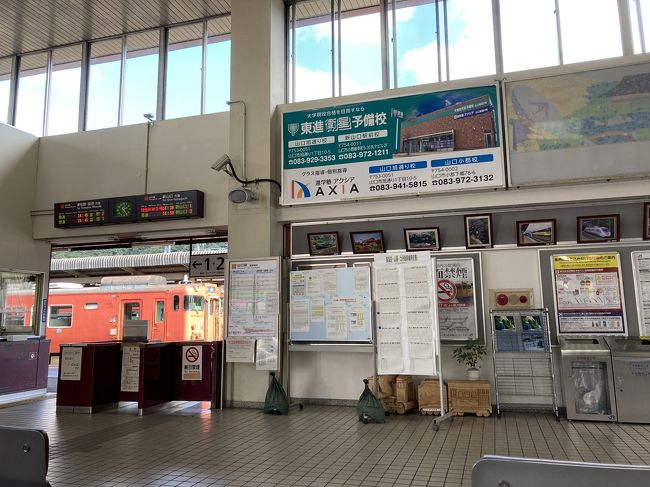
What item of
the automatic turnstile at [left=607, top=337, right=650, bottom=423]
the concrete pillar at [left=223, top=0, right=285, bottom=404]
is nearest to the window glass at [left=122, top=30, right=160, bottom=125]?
the concrete pillar at [left=223, top=0, right=285, bottom=404]

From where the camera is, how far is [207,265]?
25.0ft

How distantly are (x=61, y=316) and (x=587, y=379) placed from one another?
11.1 meters

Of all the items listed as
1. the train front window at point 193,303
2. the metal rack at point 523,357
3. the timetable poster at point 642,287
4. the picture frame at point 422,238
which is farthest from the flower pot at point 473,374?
the train front window at point 193,303

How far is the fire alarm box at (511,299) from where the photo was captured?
6129mm

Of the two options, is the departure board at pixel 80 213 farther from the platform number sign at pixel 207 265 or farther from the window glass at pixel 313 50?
the window glass at pixel 313 50

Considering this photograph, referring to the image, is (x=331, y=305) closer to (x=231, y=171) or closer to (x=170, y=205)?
(x=231, y=171)

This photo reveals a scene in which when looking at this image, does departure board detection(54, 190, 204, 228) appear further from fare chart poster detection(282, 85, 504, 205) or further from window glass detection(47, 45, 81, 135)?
window glass detection(47, 45, 81, 135)

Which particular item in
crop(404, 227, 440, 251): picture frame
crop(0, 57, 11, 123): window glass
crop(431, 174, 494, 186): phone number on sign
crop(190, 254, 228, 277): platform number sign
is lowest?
crop(190, 254, 228, 277): platform number sign

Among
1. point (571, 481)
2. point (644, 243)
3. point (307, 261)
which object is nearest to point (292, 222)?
point (307, 261)

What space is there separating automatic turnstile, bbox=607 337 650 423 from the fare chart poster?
2.26m

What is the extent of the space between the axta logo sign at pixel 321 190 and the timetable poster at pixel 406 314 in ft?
3.50

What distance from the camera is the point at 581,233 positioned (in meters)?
6.04

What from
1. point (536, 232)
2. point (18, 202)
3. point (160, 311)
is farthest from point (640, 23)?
point (160, 311)

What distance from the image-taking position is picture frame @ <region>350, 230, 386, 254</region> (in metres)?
6.77
